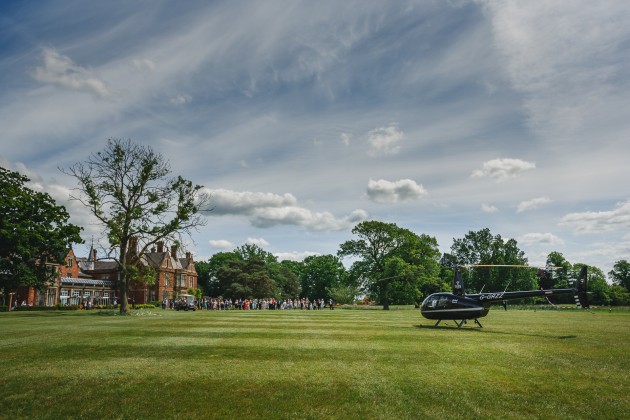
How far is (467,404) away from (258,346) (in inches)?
328

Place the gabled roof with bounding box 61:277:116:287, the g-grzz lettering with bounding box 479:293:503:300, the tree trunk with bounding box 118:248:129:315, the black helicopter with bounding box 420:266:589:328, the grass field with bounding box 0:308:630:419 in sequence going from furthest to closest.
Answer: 1. the gabled roof with bounding box 61:277:116:287
2. the tree trunk with bounding box 118:248:129:315
3. the g-grzz lettering with bounding box 479:293:503:300
4. the black helicopter with bounding box 420:266:589:328
5. the grass field with bounding box 0:308:630:419

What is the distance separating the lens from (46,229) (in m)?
44.5

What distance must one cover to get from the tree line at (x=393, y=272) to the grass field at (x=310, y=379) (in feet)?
61.0

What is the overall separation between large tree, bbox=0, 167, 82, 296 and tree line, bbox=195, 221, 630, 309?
38572mm

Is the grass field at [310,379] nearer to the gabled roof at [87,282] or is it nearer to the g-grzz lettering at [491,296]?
the g-grzz lettering at [491,296]

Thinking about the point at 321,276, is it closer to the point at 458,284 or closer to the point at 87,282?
the point at 87,282

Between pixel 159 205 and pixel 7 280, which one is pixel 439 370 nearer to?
pixel 159 205

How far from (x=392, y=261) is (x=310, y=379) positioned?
187 feet

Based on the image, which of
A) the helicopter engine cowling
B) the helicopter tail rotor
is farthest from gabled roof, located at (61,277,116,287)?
the helicopter tail rotor

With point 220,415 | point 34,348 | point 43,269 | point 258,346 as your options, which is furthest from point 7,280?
point 220,415

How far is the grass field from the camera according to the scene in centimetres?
729

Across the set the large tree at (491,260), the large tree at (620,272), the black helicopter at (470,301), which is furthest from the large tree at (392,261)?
the large tree at (620,272)

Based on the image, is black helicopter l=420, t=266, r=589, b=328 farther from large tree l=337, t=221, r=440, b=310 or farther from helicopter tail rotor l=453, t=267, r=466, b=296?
large tree l=337, t=221, r=440, b=310

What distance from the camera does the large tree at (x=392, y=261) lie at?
214ft
